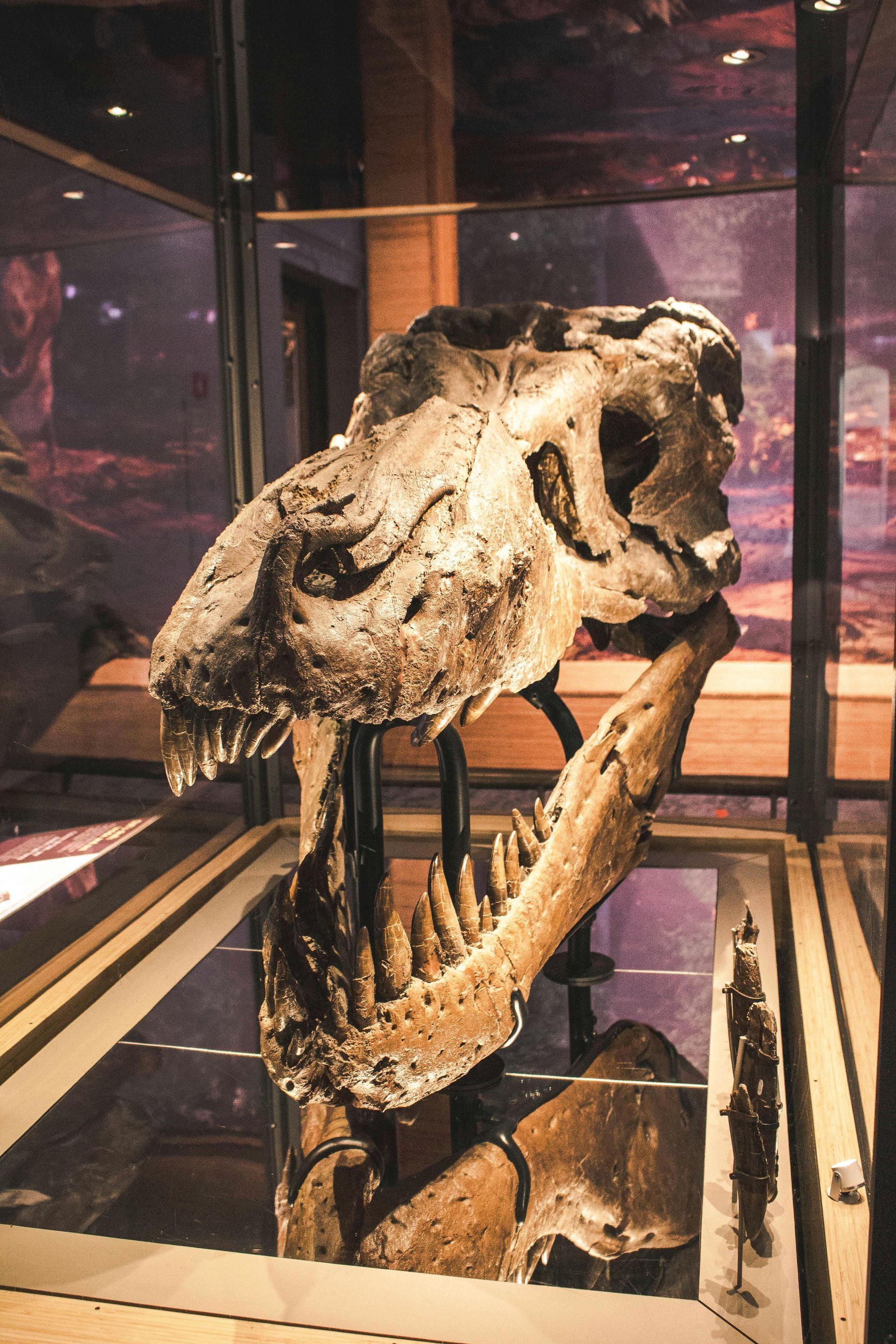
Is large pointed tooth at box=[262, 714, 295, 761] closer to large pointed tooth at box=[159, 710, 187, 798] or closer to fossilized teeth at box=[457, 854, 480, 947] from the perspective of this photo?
large pointed tooth at box=[159, 710, 187, 798]

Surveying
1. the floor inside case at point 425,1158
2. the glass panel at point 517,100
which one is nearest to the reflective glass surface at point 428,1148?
the floor inside case at point 425,1158

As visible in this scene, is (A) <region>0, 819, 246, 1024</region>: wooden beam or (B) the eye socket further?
(A) <region>0, 819, 246, 1024</region>: wooden beam

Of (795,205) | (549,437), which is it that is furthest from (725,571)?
(795,205)

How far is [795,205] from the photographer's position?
113 inches

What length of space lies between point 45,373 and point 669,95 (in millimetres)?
1637

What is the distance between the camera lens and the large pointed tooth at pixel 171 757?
1.47m

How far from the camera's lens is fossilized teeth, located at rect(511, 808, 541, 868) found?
6.13ft

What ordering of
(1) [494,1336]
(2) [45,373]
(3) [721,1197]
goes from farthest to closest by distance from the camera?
(2) [45,373], (3) [721,1197], (1) [494,1336]

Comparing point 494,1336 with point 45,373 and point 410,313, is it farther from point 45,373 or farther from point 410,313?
point 410,313

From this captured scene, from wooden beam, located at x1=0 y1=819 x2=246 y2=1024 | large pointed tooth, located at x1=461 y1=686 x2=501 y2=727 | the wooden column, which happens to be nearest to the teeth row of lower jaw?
large pointed tooth, located at x1=461 y1=686 x2=501 y2=727

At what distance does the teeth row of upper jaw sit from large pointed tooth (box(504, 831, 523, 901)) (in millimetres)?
34

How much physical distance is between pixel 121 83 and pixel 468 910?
2.10 meters

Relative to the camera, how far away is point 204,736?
1474 millimetres

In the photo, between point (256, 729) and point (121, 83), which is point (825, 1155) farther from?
point (121, 83)
